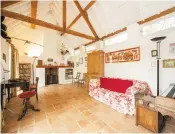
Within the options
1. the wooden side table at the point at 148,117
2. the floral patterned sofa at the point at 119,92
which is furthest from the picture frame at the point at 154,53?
the wooden side table at the point at 148,117

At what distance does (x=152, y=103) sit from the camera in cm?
184

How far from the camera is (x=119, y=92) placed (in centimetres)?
352

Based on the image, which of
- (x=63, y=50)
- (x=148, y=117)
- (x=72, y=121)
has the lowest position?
(x=72, y=121)

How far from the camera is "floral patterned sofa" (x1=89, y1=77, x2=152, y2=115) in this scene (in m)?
2.62

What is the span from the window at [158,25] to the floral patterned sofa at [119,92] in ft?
5.50

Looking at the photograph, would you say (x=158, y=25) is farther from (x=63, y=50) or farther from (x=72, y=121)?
(x=63, y=50)

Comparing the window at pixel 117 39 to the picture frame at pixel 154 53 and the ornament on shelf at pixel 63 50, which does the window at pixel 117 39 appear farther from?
the ornament on shelf at pixel 63 50

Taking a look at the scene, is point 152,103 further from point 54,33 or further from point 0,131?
point 54,33

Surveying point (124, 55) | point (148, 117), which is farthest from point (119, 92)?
point (148, 117)

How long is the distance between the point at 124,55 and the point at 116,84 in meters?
1.19

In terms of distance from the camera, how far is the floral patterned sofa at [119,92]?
262 cm

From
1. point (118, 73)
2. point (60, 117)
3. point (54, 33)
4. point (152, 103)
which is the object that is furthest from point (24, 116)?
point (54, 33)

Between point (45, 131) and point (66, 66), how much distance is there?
5804mm

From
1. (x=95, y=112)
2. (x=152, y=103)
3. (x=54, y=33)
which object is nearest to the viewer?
(x=152, y=103)
